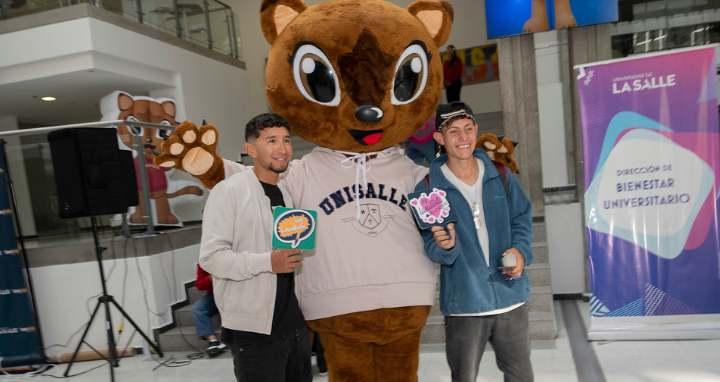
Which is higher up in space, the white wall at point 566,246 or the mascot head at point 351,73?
the mascot head at point 351,73

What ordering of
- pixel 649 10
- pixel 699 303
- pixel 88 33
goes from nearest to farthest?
1. pixel 699 303
2. pixel 88 33
3. pixel 649 10

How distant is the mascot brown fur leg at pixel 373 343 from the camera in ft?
5.63

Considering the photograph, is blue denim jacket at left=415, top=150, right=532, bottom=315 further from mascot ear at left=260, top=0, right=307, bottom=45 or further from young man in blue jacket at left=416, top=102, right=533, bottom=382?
mascot ear at left=260, top=0, right=307, bottom=45

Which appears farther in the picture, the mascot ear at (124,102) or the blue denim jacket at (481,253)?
the mascot ear at (124,102)

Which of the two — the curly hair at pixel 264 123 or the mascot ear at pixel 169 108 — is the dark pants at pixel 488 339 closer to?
the curly hair at pixel 264 123

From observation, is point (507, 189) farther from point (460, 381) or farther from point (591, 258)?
point (591, 258)

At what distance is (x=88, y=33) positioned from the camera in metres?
5.80

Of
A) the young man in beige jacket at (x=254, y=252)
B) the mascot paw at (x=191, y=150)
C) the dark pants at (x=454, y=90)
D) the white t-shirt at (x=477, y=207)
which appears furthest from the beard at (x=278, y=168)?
the dark pants at (x=454, y=90)

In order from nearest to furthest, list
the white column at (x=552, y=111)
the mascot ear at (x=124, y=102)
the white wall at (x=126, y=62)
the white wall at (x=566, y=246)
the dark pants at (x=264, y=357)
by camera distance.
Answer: the dark pants at (x=264, y=357) < the white wall at (x=566, y=246) < the white column at (x=552, y=111) < the mascot ear at (x=124, y=102) < the white wall at (x=126, y=62)

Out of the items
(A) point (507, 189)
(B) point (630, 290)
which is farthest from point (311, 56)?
(B) point (630, 290)

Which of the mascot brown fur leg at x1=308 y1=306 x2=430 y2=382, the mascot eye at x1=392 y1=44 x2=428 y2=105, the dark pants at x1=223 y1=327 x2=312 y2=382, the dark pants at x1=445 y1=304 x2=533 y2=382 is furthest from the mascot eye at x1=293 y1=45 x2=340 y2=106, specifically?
the dark pants at x1=445 y1=304 x2=533 y2=382

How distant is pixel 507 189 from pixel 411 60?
0.64 m

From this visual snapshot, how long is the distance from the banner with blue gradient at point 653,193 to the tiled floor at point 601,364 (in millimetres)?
172

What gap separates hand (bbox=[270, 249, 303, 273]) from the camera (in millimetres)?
1586
